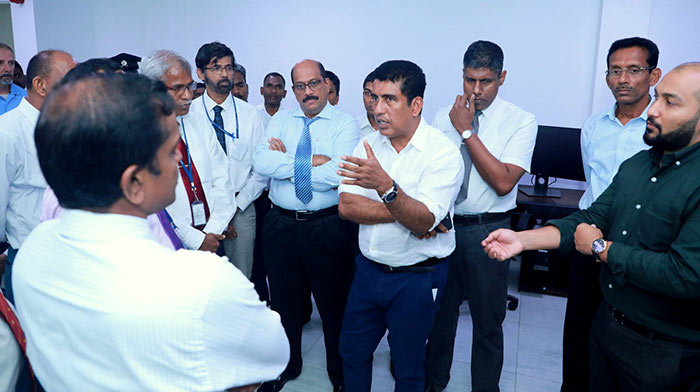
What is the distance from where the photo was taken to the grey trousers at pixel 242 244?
9.34 feet

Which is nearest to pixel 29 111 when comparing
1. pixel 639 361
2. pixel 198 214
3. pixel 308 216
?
pixel 198 214

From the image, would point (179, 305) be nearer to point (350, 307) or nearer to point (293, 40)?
point (350, 307)

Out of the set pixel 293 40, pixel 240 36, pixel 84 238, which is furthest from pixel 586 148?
pixel 240 36

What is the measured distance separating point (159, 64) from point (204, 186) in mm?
603

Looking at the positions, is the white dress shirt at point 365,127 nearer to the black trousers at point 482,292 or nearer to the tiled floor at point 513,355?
the black trousers at point 482,292

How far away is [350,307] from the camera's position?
2.23m

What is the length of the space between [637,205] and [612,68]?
1.05 metres

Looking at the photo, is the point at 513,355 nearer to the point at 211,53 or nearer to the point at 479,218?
the point at 479,218

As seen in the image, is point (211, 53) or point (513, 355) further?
point (513, 355)

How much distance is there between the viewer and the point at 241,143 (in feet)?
9.86

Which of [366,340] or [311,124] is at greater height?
[311,124]

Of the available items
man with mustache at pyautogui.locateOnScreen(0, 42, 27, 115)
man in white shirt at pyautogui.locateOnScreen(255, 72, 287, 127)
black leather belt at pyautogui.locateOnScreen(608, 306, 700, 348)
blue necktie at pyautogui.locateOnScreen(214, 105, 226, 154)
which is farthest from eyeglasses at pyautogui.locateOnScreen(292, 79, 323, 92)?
man with mustache at pyautogui.locateOnScreen(0, 42, 27, 115)

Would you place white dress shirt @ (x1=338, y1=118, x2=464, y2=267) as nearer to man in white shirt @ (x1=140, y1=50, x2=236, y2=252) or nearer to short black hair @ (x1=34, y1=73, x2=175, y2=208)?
man in white shirt @ (x1=140, y1=50, x2=236, y2=252)

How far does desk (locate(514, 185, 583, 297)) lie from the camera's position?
4.00 metres
